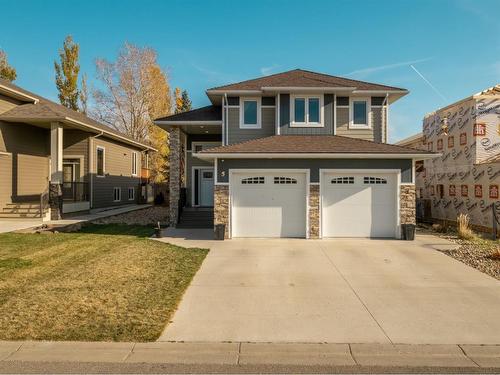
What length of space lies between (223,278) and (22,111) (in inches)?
576

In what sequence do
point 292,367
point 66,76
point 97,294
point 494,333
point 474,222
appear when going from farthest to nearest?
point 66,76
point 474,222
point 97,294
point 494,333
point 292,367

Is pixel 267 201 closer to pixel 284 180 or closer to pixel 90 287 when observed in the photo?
pixel 284 180

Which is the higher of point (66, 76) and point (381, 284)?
point (66, 76)

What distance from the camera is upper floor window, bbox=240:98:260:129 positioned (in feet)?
49.3

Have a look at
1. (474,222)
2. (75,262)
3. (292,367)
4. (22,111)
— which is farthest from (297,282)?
(22,111)

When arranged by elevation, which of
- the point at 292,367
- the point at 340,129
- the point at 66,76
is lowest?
the point at 292,367

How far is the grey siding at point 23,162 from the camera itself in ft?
53.5

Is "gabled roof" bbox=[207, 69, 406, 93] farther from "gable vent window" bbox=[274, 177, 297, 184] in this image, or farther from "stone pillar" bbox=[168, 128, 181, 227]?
"gable vent window" bbox=[274, 177, 297, 184]

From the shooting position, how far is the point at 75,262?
8484 mm

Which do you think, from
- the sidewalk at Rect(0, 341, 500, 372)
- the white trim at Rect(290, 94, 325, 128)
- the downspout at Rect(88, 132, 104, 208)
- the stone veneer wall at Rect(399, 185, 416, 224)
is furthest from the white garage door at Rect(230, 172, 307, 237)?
the downspout at Rect(88, 132, 104, 208)

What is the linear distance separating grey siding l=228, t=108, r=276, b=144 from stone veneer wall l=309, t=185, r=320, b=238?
370 cm

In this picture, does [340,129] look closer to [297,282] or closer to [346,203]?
[346,203]

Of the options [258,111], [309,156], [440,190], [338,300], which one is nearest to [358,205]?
[309,156]

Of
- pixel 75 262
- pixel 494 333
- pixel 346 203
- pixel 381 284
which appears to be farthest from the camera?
pixel 346 203
